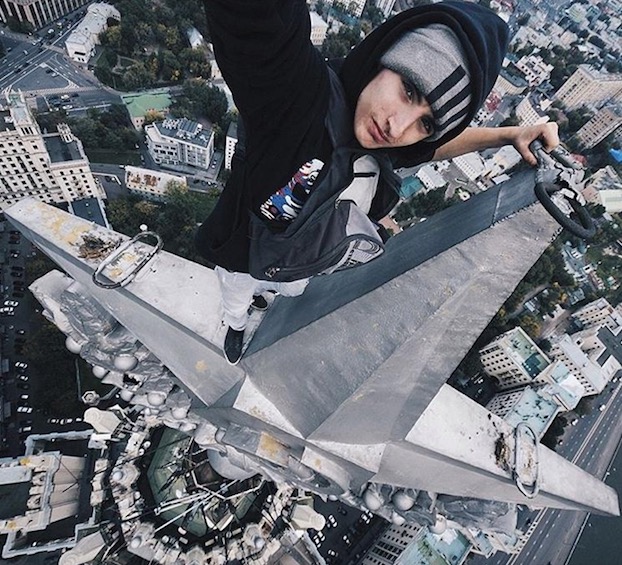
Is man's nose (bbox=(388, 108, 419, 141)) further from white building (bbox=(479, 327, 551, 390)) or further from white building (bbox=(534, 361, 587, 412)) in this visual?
white building (bbox=(479, 327, 551, 390))

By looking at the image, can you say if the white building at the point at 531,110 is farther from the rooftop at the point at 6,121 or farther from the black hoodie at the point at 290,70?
the black hoodie at the point at 290,70

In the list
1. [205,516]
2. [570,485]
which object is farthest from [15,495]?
[570,485]

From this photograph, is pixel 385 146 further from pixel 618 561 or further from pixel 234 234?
pixel 618 561

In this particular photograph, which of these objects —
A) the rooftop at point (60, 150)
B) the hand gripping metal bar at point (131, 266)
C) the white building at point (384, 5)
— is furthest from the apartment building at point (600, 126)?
the hand gripping metal bar at point (131, 266)

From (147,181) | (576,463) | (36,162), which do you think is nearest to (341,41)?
(147,181)

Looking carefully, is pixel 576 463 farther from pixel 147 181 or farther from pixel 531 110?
pixel 531 110
